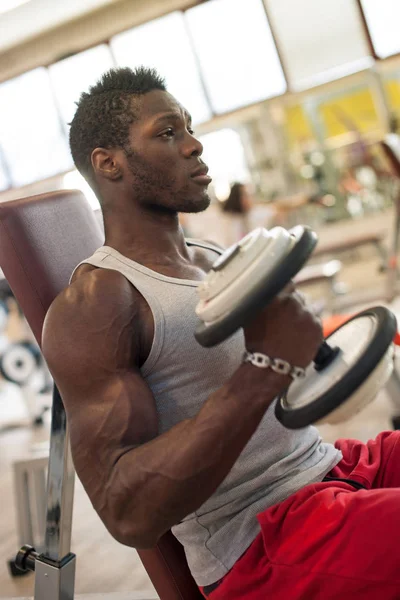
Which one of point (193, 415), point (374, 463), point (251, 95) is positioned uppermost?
point (251, 95)

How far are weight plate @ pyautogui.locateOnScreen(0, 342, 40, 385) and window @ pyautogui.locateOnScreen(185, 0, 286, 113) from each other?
3551mm

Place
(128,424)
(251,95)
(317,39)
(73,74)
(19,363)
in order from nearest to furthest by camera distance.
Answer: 1. (128,424)
2. (19,363)
3. (317,39)
4. (251,95)
5. (73,74)

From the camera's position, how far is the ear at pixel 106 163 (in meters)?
1.10

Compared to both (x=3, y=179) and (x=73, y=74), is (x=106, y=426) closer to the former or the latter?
(x=73, y=74)

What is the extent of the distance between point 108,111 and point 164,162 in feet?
0.44

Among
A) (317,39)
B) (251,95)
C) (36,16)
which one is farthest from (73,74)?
(317,39)

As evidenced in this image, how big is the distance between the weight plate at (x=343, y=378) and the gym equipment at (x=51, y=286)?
0.47 meters

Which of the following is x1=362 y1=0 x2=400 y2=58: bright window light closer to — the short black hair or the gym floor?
the gym floor

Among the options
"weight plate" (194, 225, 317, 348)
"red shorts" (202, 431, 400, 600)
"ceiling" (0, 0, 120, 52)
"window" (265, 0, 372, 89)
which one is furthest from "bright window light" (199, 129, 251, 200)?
"weight plate" (194, 225, 317, 348)

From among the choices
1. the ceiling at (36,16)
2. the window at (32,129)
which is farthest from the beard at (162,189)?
the window at (32,129)

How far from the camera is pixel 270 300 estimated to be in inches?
28.6

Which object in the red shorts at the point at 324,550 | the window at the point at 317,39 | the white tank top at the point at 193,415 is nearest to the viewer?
the red shorts at the point at 324,550

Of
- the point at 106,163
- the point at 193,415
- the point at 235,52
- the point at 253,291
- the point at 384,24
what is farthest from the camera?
the point at 235,52

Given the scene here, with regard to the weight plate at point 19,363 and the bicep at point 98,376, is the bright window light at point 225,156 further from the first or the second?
the bicep at point 98,376
